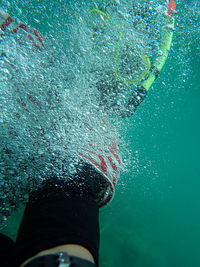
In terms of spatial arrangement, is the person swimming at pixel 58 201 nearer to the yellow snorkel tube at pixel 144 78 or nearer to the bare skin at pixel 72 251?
the bare skin at pixel 72 251

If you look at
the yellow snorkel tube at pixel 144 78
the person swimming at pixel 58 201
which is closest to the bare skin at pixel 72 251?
the person swimming at pixel 58 201

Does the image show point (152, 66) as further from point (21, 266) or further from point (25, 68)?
point (21, 266)

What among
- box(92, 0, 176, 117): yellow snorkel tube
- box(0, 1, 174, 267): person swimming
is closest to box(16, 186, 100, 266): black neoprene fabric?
box(0, 1, 174, 267): person swimming

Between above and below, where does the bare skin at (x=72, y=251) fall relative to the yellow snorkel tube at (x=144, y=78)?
below

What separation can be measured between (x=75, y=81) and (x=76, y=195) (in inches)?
53.5

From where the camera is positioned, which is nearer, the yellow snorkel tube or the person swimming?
the person swimming

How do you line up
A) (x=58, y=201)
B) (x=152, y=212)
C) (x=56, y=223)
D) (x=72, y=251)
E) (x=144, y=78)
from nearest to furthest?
(x=72, y=251) → (x=56, y=223) → (x=58, y=201) → (x=144, y=78) → (x=152, y=212)

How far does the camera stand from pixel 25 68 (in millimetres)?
1569

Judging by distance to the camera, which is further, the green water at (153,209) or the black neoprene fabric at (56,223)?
the green water at (153,209)

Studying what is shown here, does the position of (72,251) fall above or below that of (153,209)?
below

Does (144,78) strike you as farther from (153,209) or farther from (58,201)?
(153,209)

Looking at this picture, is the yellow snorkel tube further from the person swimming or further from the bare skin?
the bare skin

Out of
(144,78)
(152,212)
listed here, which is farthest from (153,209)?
(144,78)

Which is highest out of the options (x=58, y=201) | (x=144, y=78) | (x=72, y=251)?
(x=144, y=78)
